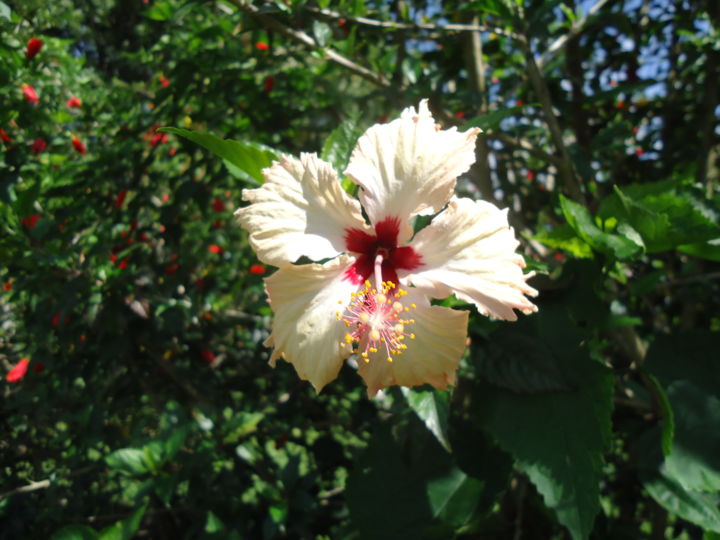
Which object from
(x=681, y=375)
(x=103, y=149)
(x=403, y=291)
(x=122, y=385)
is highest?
(x=103, y=149)

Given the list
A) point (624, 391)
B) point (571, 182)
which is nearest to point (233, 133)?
point (571, 182)

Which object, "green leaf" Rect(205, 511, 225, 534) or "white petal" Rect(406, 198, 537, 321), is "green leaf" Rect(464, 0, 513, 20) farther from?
"green leaf" Rect(205, 511, 225, 534)

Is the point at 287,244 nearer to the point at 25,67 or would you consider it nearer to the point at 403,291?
the point at 403,291

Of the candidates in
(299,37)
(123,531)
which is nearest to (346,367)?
(123,531)

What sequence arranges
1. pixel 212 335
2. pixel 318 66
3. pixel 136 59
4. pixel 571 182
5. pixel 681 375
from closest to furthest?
pixel 681 375 → pixel 571 182 → pixel 318 66 → pixel 212 335 → pixel 136 59

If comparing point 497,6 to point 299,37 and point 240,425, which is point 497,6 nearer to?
point 299,37

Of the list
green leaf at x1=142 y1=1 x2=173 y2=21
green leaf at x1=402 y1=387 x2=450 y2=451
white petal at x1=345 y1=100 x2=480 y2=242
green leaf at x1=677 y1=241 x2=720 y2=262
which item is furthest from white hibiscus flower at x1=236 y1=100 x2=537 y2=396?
green leaf at x1=142 y1=1 x2=173 y2=21

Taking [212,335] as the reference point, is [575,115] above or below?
above

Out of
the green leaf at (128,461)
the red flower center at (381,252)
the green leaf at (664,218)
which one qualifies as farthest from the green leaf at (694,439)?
the green leaf at (128,461)
